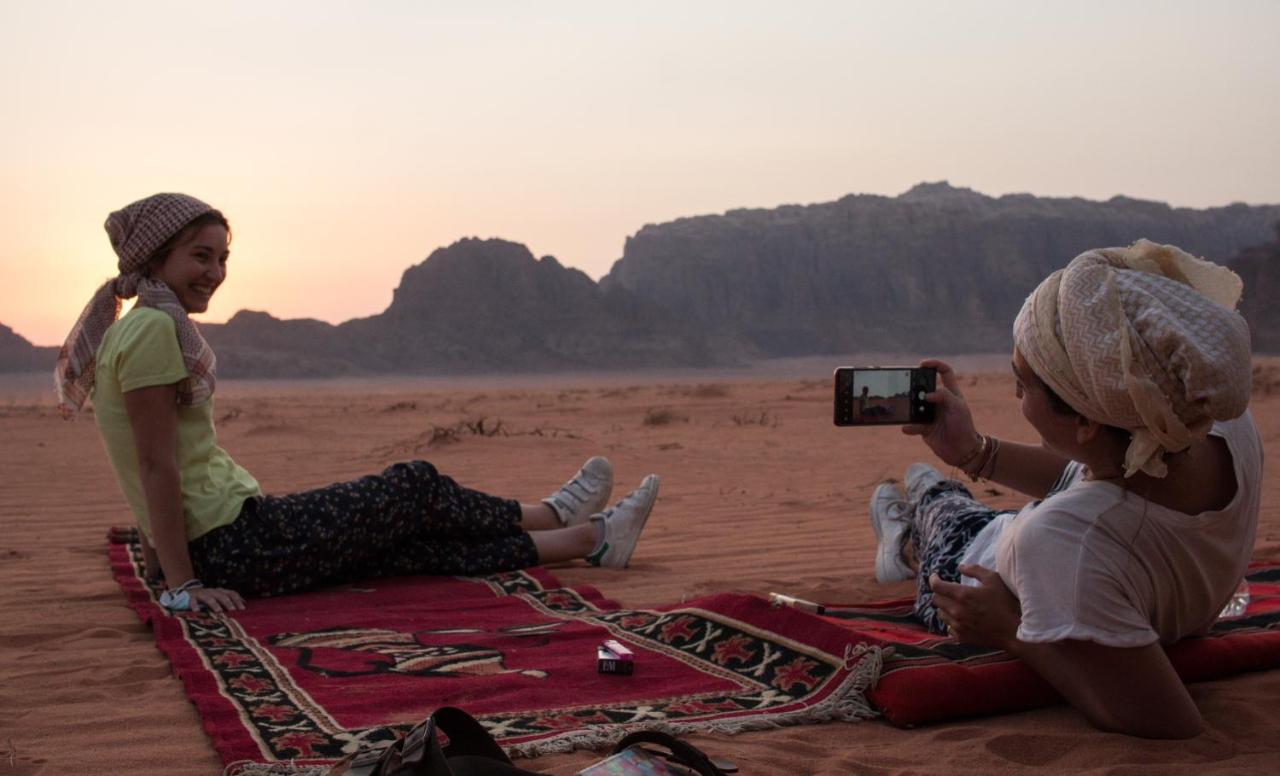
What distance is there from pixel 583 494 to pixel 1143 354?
3.44 meters

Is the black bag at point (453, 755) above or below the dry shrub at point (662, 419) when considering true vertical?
above

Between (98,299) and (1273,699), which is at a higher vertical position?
(98,299)

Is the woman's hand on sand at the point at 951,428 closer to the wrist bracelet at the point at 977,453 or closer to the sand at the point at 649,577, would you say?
the wrist bracelet at the point at 977,453

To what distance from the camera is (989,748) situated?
9.18ft

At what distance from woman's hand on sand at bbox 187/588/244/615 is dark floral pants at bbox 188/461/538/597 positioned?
0.13 m

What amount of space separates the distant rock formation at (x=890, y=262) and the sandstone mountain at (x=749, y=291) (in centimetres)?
19

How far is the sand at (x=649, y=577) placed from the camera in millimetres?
2779

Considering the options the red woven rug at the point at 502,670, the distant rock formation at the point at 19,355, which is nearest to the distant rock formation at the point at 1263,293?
the red woven rug at the point at 502,670

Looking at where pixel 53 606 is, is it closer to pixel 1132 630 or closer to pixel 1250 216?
pixel 1132 630

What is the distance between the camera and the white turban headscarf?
2389 millimetres

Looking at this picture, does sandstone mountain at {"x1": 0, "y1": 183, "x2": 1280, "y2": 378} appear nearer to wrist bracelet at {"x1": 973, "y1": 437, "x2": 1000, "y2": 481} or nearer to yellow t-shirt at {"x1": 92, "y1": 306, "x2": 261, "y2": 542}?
wrist bracelet at {"x1": 973, "y1": 437, "x2": 1000, "y2": 481}

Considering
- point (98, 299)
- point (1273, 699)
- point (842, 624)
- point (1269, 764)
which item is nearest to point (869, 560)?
point (842, 624)

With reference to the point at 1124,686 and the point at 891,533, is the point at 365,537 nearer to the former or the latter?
the point at 891,533

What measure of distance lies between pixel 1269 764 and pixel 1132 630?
431 mm
